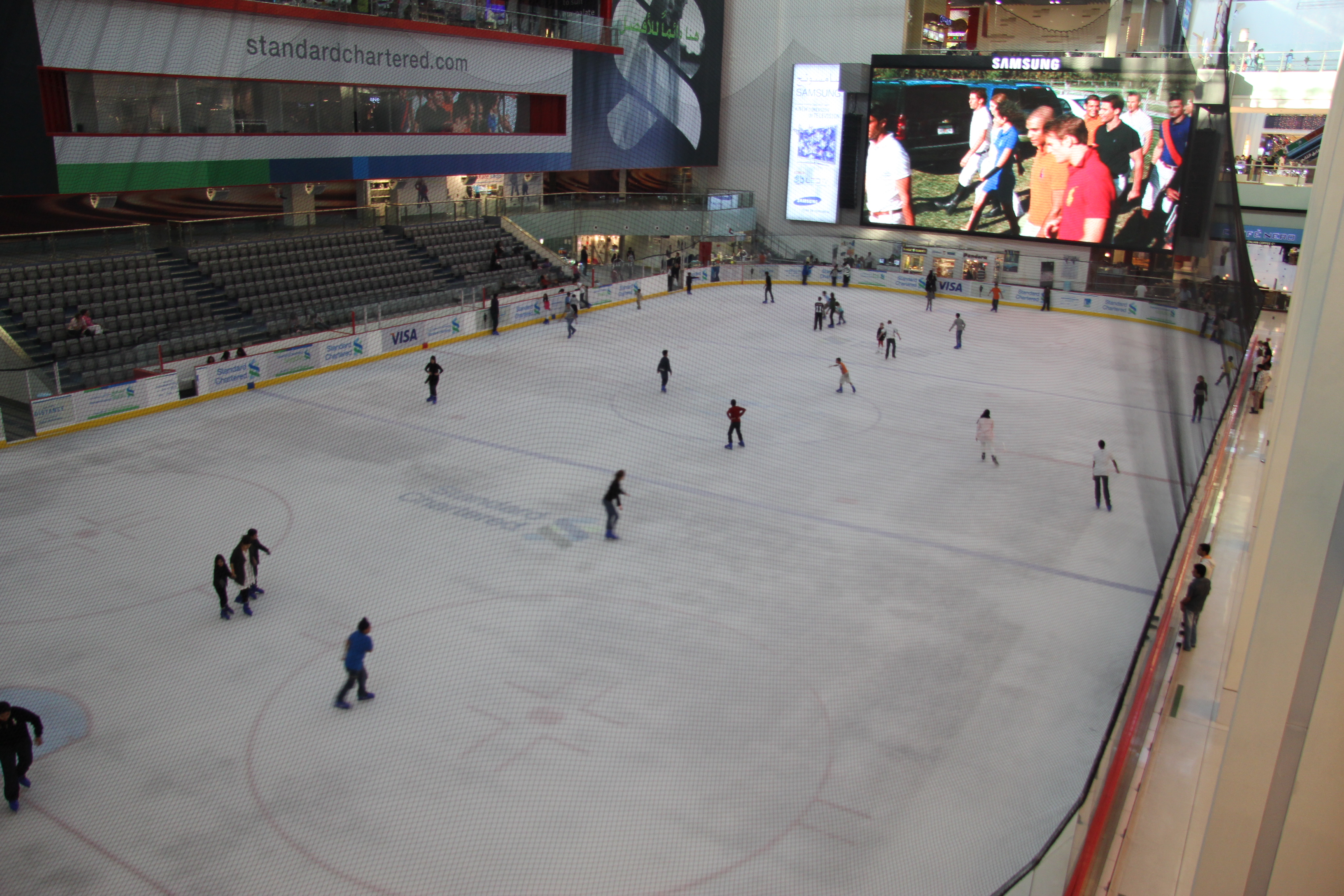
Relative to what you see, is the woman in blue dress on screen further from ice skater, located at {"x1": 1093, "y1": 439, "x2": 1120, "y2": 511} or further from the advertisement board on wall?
ice skater, located at {"x1": 1093, "y1": 439, "x2": 1120, "y2": 511}

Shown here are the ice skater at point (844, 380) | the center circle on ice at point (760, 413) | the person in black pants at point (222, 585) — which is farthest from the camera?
the ice skater at point (844, 380)

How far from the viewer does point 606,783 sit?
21.4 ft

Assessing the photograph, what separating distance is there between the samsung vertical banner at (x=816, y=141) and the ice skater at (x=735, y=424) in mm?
19971

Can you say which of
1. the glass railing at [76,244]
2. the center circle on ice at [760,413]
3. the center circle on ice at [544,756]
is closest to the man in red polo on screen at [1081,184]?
the center circle on ice at [760,413]

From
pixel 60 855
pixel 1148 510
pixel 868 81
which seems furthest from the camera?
pixel 868 81

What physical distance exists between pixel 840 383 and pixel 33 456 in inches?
508

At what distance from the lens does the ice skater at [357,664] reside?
713 centimetres

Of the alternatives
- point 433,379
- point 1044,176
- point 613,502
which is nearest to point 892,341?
point 433,379

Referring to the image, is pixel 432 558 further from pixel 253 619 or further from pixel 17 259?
pixel 17 259

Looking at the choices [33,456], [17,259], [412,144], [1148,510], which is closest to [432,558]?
[33,456]

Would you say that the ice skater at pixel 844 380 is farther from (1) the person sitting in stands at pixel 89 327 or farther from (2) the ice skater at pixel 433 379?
(1) the person sitting in stands at pixel 89 327

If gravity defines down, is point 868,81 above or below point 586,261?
above

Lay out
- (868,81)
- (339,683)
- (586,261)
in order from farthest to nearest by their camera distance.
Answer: (868,81), (586,261), (339,683)

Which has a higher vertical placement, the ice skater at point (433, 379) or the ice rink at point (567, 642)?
the ice skater at point (433, 379)
